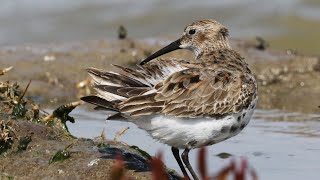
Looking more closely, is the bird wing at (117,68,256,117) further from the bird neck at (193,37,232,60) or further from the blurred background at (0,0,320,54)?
the blurred background at (0,0,320,54)

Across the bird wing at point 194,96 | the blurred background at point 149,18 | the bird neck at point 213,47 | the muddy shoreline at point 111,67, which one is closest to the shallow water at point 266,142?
the bird wing at point 194,96

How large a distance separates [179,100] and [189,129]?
22cm

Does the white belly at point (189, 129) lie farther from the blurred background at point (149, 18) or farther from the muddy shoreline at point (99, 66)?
the blurred background at point (149, 18)

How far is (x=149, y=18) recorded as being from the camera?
16.2m

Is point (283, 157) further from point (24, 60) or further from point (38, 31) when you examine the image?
point (38, 31)

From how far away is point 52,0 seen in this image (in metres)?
16.9

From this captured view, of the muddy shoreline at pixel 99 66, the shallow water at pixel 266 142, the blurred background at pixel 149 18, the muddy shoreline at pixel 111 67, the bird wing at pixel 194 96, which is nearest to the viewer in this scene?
the bird wing at pixel 194 96

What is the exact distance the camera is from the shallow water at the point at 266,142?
798 cm

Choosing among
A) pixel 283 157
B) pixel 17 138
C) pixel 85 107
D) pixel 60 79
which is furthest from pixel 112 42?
pixel 17 138

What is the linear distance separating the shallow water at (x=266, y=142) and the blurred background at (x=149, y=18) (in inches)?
189

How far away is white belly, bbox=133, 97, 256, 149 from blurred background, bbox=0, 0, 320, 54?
8.10 metres

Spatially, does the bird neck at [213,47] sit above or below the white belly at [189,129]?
above

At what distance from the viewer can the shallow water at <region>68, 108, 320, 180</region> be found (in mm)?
7977

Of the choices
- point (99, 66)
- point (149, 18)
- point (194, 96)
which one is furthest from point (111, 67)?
point (194, 96)
